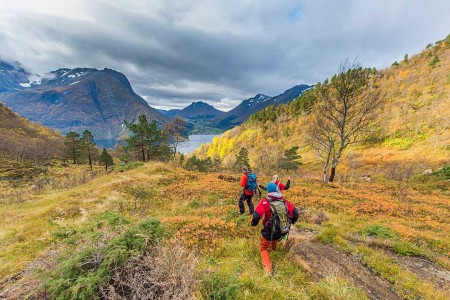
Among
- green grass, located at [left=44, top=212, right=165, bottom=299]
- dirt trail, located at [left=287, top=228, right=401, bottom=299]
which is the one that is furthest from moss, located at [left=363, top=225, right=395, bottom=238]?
green grass, located at [left=44, top=212, right=165, bottom=299]

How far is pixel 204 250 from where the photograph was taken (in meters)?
7.57

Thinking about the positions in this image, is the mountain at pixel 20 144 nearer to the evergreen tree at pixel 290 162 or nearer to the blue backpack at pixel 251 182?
the evergreen tree at pixel 290 162

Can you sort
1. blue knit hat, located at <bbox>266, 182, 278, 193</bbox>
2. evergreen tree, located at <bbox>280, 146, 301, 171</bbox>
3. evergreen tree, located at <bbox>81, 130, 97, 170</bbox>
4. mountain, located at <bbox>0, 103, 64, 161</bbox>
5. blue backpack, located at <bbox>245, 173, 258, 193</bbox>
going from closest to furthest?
blue knit hat, located at <bbox>266, 182, 278, 193</bbox>
blue backpack, located at <bbox>245, 173, 258, 193</bbox>
evergreen tree, located at <bbox>280, 146, 301, 171</bbox>
evergreen tree, located at <bbox>81, 130, 97, 170</bbox>
mountain, located at <bbox>0, 103, 64, 161</bbox>

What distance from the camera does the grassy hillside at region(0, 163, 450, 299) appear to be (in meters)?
4.22

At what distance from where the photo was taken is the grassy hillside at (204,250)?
4.22 m

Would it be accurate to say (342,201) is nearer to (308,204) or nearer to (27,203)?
(308,204)

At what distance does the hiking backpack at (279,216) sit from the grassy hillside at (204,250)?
2.91 ft

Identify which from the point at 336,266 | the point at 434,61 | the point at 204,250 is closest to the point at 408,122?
the point at 434,61

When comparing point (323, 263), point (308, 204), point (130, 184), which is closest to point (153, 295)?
point (323, 263)

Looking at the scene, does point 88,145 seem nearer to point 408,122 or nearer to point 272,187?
point 272,187

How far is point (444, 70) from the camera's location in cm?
5088

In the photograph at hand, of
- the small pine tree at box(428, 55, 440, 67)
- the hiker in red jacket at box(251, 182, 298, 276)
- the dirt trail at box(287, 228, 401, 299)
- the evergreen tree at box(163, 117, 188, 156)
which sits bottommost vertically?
the dirt trail at box(287, 228, 401, 299)

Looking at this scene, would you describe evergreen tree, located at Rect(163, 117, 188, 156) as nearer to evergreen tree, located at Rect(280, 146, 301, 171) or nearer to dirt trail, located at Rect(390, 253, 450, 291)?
evergreen tree, located at Rect(280, 146, 301, 171)

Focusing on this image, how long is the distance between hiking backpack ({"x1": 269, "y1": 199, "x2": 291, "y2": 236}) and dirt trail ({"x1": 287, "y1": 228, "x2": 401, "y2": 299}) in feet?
2.89
